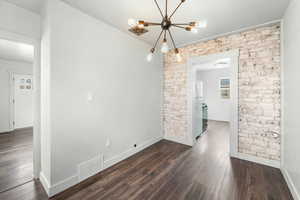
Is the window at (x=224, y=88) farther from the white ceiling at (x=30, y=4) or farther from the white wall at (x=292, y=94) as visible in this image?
the white ceiling at (x=30, y=4)

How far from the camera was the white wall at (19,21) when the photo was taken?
5.79 feet

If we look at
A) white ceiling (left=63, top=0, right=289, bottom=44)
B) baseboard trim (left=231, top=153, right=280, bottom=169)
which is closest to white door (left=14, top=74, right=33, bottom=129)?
white ceiling (left=63, top=0, right=289, bottom=44)

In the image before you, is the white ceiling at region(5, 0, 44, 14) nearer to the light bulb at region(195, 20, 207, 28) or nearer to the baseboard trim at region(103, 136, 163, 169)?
the light bulb at region(195, 20, 207, 28)

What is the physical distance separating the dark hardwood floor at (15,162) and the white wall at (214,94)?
752 centimetres

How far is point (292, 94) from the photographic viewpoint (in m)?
1.79

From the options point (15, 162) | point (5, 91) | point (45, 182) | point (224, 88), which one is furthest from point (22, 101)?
point (224, 88)

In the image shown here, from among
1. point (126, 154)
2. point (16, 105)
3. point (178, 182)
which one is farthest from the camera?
point (16, 105)

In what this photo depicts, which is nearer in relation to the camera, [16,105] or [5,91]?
[5,91]

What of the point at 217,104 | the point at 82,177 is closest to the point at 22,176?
the point at 82,177

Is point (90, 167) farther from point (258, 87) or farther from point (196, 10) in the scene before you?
point (258, 87)

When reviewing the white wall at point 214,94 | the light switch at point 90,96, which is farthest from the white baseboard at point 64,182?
the white wall at point 214,94

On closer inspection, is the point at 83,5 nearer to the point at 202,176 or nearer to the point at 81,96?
the point at 81,96

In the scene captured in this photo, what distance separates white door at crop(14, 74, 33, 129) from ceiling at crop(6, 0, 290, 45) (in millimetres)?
4820

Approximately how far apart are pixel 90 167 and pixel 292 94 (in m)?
3.47
